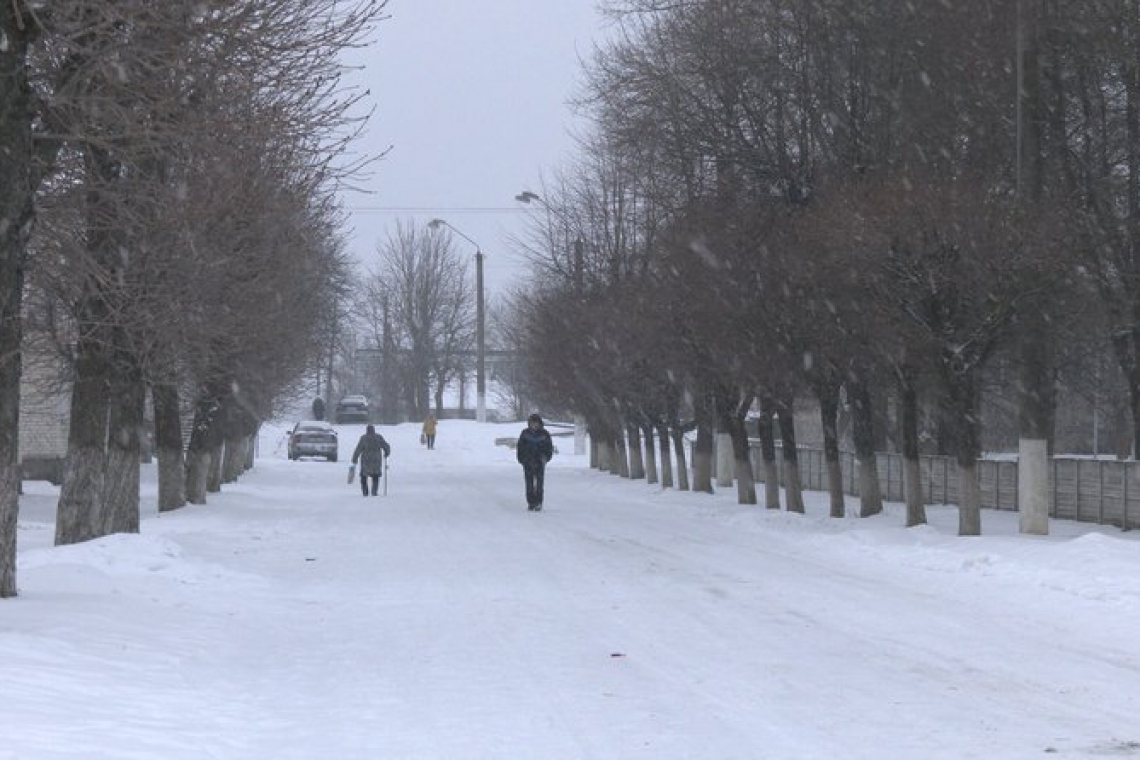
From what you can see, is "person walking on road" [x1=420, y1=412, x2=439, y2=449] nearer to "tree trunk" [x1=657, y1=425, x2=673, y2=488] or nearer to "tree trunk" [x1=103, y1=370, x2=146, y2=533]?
"tree trunk" [x1=657, y1=425, x2=673, y2=488]

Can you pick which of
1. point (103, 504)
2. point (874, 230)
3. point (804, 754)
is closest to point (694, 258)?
point (874, 230)

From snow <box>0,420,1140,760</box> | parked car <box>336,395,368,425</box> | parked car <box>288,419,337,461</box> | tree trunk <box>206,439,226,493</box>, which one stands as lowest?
snow <box>0,420,1140,760</box>

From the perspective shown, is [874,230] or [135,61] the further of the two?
[874,230]

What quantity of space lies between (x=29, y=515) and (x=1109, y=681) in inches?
955

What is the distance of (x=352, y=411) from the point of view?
86.9 meters

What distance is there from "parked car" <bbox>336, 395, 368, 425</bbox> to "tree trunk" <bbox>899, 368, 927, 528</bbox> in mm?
64010

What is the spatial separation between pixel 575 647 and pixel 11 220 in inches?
196

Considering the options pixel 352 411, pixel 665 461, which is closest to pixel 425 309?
pixel 352 411

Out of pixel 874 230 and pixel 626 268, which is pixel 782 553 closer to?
pixel 874 230

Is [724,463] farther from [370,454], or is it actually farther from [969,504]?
[969,504]

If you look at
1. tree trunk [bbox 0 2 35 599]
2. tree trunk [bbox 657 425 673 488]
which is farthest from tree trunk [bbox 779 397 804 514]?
tree trunk [bbox 0 2 35 599]

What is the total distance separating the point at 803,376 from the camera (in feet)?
85.6

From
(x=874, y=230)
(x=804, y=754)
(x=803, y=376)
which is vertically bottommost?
(x=804, y=754)

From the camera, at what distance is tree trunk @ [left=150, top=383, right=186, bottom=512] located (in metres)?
27.3
